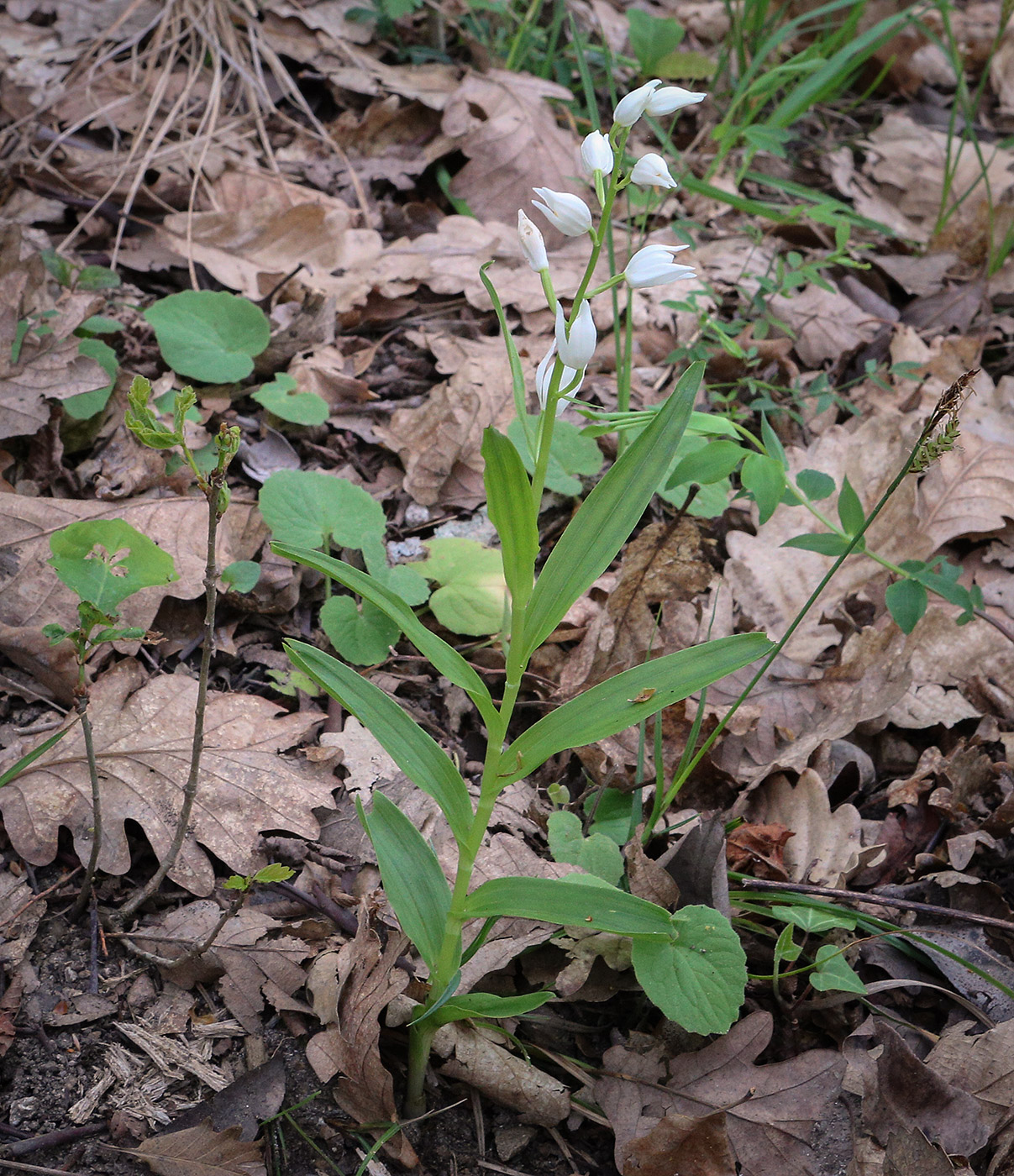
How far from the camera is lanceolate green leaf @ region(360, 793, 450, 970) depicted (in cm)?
129

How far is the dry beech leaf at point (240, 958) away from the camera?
4.67 feet

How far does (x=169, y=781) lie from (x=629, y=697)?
2.95 feet

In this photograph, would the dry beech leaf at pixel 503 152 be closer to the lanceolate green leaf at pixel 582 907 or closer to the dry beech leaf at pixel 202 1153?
the lanceolate green leaf at pixel 582 907

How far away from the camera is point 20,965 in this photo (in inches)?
55.5

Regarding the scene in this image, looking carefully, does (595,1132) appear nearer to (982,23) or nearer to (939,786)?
(939,786)

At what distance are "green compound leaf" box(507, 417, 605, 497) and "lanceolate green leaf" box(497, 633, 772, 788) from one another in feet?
3.44

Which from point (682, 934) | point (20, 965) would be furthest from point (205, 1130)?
point (682, 934)

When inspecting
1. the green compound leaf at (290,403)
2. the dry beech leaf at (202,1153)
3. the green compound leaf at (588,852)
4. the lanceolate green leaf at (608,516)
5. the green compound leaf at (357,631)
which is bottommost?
the dry beech leaf at (202,1153)

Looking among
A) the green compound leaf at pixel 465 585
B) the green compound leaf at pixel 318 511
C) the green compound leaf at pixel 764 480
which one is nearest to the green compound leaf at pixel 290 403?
the green compound leaf at pixel 318 511

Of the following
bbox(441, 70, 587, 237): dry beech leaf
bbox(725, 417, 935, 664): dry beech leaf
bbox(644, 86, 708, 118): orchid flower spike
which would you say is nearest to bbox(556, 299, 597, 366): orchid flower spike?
bbox(644, 86, 708, 118): orchid flower spike

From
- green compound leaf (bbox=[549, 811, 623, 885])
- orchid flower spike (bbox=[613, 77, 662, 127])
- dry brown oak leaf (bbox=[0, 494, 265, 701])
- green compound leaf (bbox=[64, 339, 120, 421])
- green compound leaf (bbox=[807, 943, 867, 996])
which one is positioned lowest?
green compound leaf (bbox=[807, 943, 867, 996])

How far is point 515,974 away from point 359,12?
3506mm

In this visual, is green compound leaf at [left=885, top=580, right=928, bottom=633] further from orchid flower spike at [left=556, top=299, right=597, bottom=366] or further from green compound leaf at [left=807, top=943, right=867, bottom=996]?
orchid flower spike at [left=556, top=299, right=597, bottom=366]

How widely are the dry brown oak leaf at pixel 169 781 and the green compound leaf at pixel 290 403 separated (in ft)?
2.49
